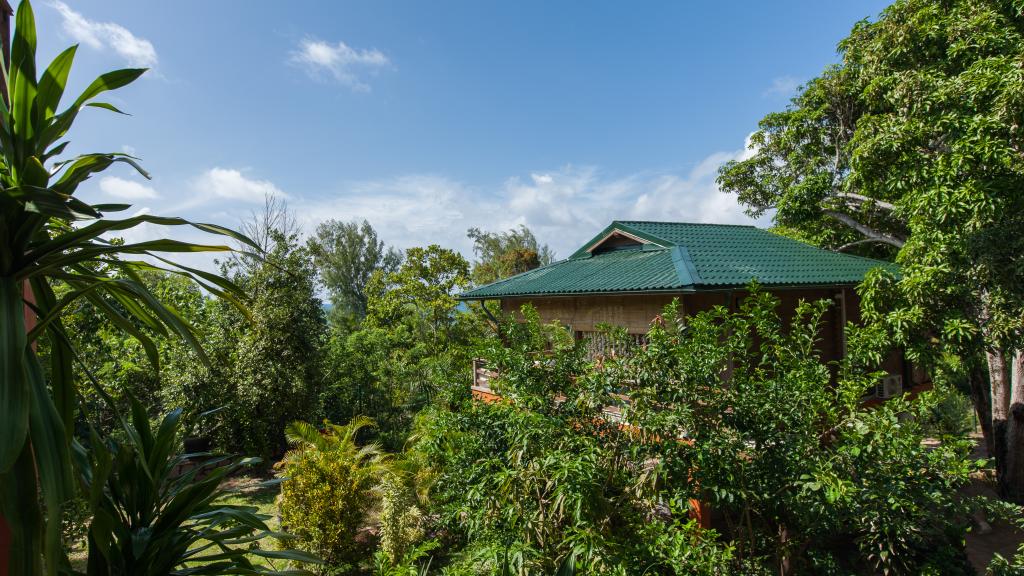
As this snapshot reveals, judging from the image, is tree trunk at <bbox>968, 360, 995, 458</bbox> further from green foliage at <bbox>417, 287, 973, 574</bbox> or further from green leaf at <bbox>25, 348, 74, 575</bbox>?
green leaf at <bbox>25, 348, 74, 575</bbox>

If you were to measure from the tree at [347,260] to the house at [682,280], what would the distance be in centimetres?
2848

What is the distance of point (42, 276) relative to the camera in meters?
2.46

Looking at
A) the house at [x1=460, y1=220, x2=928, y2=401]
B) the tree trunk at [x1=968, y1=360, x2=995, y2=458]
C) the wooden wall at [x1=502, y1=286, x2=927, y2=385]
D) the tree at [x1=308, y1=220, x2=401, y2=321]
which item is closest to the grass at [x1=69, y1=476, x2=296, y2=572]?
the house at [x1=460, y1=220, x2=928, y2=401]

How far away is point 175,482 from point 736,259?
10.6 m

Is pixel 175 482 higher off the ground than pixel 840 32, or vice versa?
pixel 840 32

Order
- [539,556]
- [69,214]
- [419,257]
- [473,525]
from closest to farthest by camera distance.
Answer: [69,214], [539,556], [473,525], [419,257]

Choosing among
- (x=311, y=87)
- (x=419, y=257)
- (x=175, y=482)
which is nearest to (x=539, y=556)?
(x=175, y=482)

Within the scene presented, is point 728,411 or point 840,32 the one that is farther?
point 840,32

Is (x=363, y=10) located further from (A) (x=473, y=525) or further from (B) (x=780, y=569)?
→ (B) (x=780, y=569)

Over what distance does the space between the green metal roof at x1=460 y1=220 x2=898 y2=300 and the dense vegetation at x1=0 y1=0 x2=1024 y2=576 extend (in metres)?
1.94

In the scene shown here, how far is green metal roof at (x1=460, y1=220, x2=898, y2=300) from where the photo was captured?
9.43 metres

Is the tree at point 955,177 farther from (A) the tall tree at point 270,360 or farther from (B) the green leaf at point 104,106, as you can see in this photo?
(A) the tall tree at point 270,360

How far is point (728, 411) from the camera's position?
451 centimetres

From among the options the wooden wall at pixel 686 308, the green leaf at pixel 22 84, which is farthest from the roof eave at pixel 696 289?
the green leaf at pixel 22 84
